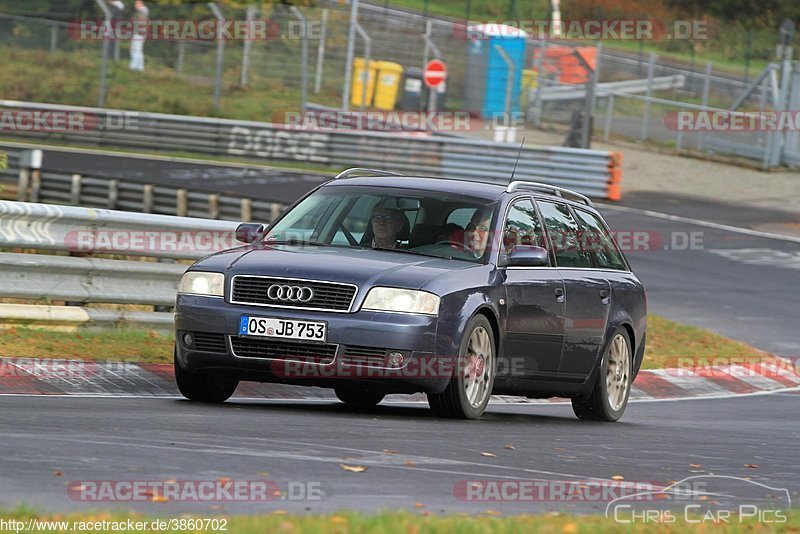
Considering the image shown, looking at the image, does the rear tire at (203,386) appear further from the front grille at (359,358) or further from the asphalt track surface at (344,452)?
the front grille at (359,358)

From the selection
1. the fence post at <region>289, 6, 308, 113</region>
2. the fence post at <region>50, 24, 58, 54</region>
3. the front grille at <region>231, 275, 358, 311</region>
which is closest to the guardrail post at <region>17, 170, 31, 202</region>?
the fence post at <region>50, 24, 58, 54</region>

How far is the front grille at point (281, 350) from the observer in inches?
373

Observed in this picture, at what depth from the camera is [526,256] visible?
1043 centimetres

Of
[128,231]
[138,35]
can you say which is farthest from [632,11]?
[128,231]

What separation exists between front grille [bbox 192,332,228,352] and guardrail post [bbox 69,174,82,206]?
1631cm

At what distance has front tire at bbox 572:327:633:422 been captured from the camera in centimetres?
Result: 1193

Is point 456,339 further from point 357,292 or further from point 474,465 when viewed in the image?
point 474,465

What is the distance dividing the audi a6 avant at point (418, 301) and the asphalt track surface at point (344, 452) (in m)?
0.29

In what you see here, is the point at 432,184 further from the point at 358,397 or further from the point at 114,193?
the point at 114,193

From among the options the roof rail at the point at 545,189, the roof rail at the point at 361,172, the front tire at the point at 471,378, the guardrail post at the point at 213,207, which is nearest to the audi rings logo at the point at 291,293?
the front tire at the point at 471,378

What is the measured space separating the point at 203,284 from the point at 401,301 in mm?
1265

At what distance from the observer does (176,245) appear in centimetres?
1360

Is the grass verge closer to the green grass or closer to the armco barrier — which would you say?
the green grass

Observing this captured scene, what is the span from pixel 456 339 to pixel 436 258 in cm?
83
